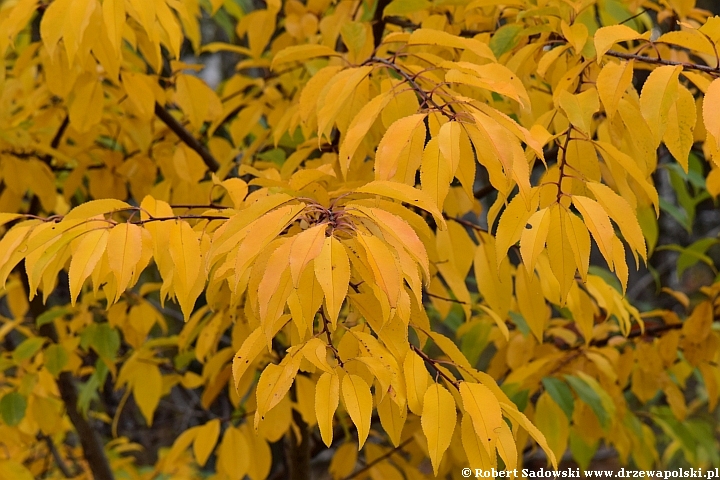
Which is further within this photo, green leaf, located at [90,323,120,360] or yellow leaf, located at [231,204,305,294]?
green leaf, located at [90,323,120,360]

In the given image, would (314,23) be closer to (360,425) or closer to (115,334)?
(115,334)

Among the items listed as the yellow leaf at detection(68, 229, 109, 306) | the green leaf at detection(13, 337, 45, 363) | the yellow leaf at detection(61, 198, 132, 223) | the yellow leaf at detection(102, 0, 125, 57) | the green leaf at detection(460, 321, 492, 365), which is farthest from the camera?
the green leaf at detection(13, 337, 45, 363)

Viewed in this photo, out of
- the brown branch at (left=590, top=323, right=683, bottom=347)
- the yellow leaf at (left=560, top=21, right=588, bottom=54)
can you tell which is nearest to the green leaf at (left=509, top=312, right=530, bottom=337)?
the brown branch at (left=590, top=323, right=683, bottom=347)

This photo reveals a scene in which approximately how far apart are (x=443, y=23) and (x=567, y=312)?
62cm

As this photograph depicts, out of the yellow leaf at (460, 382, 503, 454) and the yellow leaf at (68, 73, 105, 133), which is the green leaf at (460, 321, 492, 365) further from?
the yellow leaf at (68, 73, 105, 133)

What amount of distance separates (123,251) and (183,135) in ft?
2.22

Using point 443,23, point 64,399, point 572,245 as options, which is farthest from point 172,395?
point 572,245

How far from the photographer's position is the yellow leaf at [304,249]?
551 millimetres

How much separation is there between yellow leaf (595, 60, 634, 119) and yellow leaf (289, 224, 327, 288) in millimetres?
348

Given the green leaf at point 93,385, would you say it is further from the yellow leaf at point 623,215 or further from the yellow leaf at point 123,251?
the yellow leaf at point 623,215

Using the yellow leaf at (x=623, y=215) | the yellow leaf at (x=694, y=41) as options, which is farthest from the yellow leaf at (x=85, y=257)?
the yellow leaf at (x=694, y=41)

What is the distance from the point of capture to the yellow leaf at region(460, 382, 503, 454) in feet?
2.05

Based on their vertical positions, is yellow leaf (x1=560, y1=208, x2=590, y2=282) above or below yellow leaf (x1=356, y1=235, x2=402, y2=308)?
below

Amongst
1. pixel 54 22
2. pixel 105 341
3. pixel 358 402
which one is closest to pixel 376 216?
pixel 358 402
